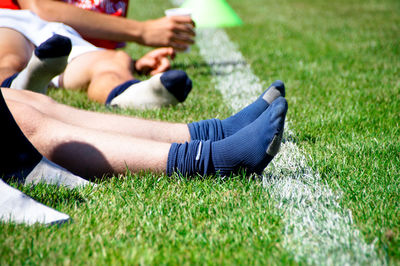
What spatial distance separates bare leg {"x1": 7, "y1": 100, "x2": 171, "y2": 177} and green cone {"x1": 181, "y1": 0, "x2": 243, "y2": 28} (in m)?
3.48

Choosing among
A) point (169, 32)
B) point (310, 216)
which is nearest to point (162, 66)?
point (169, 32)

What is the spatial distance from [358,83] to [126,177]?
256cm

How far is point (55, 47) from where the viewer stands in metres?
2.26

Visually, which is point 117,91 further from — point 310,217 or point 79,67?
point 310,217

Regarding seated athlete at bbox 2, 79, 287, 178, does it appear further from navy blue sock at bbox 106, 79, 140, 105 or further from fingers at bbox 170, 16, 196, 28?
fingers at bbox 170, 16, 196, 28

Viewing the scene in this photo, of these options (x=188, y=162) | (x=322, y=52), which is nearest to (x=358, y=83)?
(x=322, y=52)

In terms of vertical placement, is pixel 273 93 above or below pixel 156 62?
above

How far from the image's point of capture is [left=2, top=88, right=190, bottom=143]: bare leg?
207 cm

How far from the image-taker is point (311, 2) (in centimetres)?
999

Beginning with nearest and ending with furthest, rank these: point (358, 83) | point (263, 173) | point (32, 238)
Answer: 1. point (32, 238)
2. point (263, 173)
3. point (358, 83)

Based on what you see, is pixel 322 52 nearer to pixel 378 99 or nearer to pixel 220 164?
pixel 378 99

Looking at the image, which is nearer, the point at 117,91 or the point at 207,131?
the point at 207,131

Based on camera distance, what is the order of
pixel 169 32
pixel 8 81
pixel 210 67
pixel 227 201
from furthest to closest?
pixel 210 67, pixel 169 32, pixel 8 81, pixel 227 201

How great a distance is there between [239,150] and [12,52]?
1.76 meters
